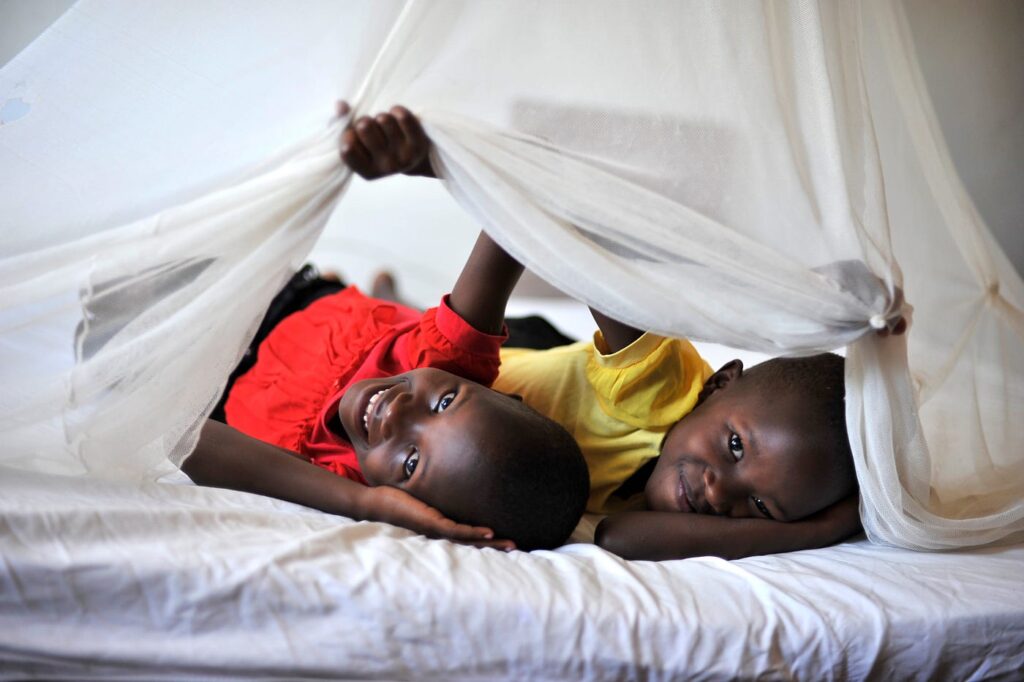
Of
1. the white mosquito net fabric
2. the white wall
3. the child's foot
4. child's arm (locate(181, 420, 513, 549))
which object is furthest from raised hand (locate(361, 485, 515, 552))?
the child's foot

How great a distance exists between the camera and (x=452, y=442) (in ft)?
3.30

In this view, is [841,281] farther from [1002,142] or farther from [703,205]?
[1002,142]

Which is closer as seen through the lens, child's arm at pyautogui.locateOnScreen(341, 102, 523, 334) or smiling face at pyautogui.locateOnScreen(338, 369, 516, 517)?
child's arm at pyautogui.locateOnScreen(341, 102, 523, 334)

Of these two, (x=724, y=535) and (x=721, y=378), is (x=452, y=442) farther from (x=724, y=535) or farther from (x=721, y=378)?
(x=721, y=378)

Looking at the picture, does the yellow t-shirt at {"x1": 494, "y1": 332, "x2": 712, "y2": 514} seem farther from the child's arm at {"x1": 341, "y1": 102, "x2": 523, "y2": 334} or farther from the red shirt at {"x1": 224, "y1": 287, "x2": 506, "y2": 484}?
the child's arm at {"x1": 341, "y1": 102, "x2": 523, "y2": 334}

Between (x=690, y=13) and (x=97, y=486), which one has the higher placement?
(x=690, y=13)

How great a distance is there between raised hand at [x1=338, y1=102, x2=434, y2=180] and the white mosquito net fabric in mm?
15

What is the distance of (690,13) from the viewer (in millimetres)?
816

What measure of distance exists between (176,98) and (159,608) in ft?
1.52

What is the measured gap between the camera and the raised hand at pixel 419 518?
0.95 meters

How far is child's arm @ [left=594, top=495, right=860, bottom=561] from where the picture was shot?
1.05m

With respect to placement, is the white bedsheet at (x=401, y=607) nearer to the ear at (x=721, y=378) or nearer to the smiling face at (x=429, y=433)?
the smiling face at (x=429, y=433)

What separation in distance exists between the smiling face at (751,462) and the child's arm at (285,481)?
13.0 inches

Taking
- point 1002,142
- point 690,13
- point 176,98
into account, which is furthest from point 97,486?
point 1002,142
